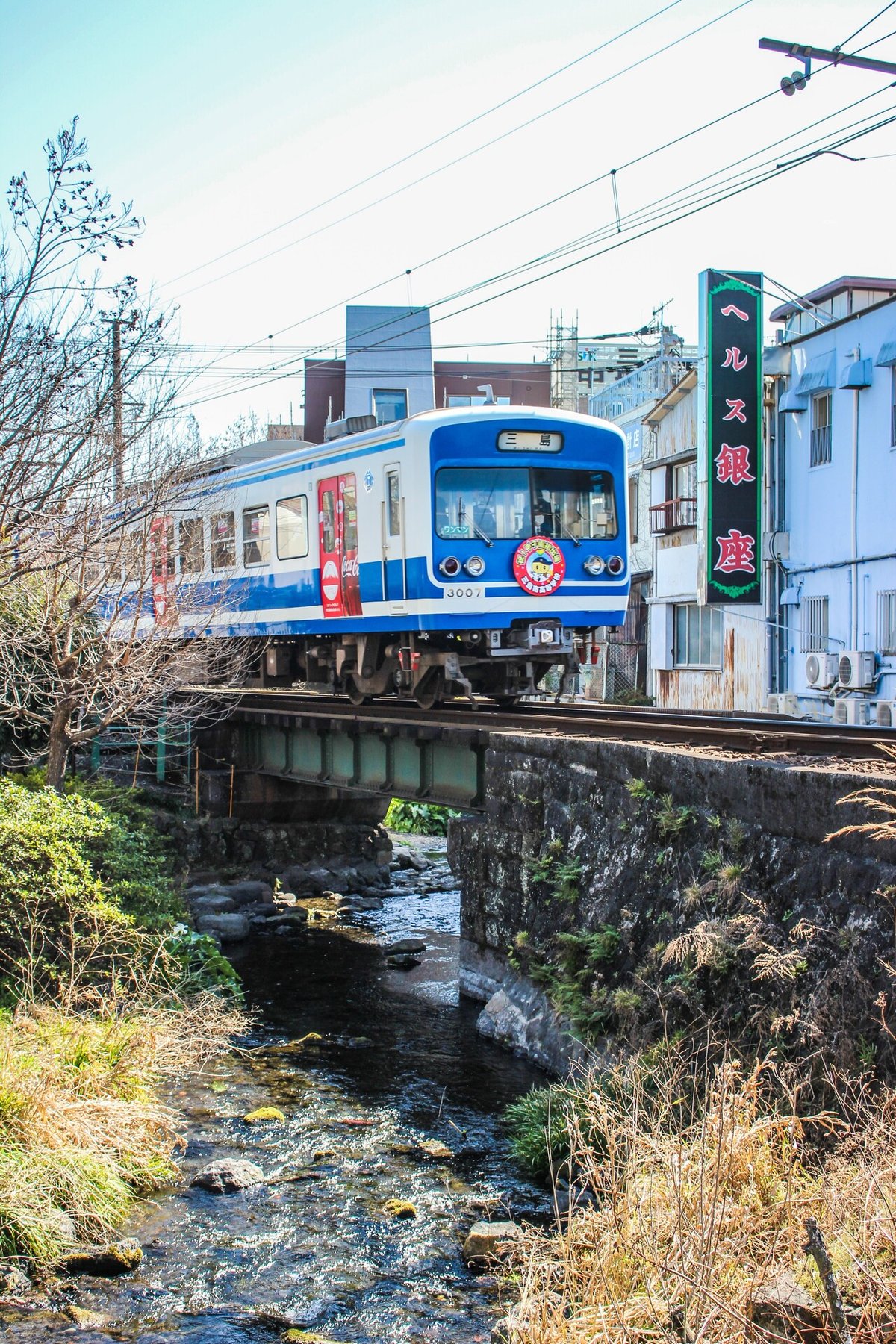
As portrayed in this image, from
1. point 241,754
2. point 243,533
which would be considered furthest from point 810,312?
point 241,754

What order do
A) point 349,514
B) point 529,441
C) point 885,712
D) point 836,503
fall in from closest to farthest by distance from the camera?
1. point 529,441
2. point 349,514
3. point 885,712
4. point 836,503

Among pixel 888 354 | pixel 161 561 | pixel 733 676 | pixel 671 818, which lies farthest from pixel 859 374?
pixel 671 818

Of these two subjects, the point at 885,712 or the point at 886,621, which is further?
the point at 886,621

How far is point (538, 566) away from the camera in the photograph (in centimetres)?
1293

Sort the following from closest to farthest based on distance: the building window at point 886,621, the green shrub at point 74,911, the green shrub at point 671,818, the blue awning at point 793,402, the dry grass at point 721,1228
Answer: the dry grass at point 721,1228, the green shrub at point 671,818, the green shrub at point 74,911, the building window at point 886,621, the blue awning at point 793,402

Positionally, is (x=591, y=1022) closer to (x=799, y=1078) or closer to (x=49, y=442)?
(x=799, y=1078)

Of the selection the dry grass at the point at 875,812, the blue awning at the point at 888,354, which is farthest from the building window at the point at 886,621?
the dry grass at the point at 875,812

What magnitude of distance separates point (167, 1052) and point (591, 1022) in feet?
10.6

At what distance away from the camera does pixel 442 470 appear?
499 inches

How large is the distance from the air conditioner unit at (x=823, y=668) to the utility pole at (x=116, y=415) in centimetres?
1150

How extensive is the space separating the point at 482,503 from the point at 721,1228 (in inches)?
350

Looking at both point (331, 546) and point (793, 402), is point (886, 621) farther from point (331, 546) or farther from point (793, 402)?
point (331, 546)

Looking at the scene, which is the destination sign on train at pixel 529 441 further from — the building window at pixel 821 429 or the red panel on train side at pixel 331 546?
the building window at pixel 821 429

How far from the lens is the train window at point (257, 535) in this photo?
1644 centimetres
